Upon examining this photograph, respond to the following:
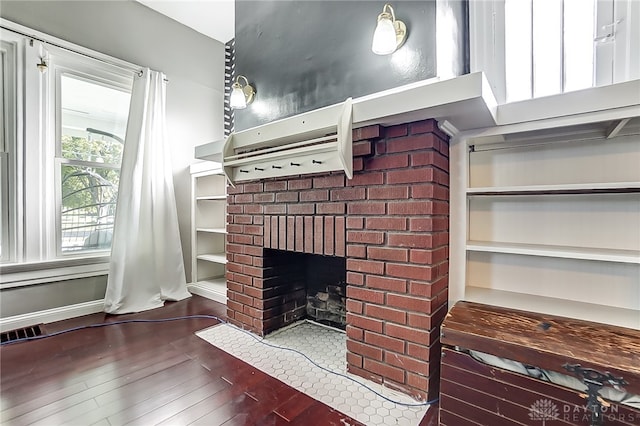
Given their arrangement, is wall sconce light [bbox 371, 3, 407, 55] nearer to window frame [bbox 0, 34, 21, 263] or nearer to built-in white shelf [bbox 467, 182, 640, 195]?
built-in white shelf [bbox 467, 182, 640, 195]

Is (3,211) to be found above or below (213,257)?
above

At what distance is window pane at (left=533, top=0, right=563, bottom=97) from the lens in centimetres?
149

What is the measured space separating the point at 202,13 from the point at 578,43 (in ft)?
10.3

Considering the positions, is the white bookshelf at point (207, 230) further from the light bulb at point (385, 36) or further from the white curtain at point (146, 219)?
the light bulb at point (385, 36)

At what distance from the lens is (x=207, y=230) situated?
314 centimetres

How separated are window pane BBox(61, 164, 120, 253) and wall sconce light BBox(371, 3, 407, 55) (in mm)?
2654

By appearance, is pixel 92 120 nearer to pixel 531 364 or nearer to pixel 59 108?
pixel 59 108

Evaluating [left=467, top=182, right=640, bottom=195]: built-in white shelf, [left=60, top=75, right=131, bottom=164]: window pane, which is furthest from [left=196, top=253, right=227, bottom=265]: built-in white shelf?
[left=467, top=182, right=640, bottom=195]: built-in white shelf

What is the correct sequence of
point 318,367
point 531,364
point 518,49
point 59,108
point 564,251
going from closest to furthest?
point 531,364, point 564,251, point 518,49, point 318,367, point 59,108

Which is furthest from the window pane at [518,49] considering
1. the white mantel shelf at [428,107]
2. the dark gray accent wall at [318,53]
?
the white mantel shelf at [428,107]

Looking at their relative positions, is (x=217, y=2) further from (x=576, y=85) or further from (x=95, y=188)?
(x=576, y=85)

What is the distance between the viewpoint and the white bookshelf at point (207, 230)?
3080 mm

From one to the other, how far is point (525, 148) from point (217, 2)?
2965 millimetres

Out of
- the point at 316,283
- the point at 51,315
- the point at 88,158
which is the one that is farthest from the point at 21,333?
the point at 316,283
